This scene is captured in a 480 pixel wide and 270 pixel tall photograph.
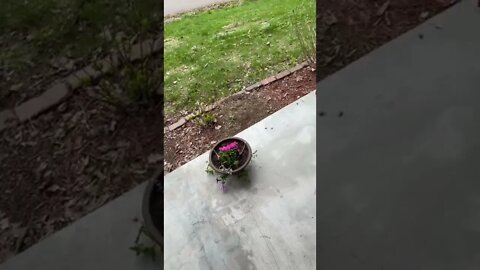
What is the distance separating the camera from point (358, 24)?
3191mm

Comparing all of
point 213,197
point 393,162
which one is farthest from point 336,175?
point 213,197

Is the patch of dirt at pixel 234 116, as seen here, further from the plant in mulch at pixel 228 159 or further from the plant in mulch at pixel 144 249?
the plant in mulch at pixel 144 249

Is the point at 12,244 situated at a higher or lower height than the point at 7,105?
lower

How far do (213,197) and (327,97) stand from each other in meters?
0.91

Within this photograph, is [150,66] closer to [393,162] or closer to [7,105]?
[7,105]

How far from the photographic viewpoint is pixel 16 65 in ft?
9.62

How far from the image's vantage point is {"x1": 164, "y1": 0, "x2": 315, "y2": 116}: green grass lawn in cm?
321

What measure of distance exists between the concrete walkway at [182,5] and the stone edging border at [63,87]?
1.50m

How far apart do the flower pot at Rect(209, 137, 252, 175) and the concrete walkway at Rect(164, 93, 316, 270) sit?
0.17ft

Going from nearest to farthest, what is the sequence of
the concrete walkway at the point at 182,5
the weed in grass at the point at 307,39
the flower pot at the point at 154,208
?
the flower pot at the point at 154,208, the weed in grass at the point at 307,39, the concrete walkway at the point at 182,5

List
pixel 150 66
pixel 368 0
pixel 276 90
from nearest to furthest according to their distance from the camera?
pixel 150 66, pixel 276 90, pixel 368 0

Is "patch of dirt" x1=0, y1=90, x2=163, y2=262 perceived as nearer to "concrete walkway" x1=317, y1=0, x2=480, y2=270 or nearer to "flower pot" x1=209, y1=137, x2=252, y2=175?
"flower pot" x1=209, y1=137, x2=252, y2=175

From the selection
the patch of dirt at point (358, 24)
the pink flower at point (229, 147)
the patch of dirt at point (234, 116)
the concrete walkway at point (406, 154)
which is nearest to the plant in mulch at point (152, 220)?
the patch of dirt at point (234, 116)

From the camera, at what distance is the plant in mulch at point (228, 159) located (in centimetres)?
241
